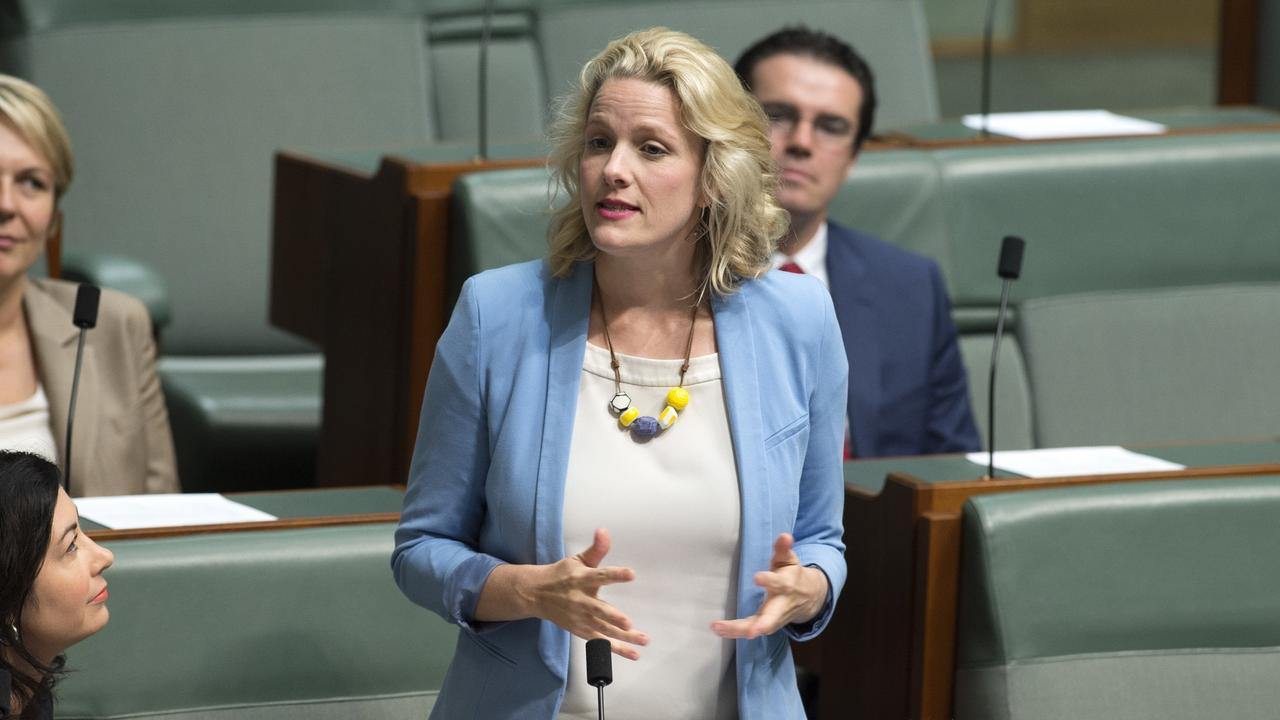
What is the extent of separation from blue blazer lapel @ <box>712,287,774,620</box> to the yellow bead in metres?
0.03

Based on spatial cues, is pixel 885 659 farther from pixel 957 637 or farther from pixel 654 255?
pixel 654 255

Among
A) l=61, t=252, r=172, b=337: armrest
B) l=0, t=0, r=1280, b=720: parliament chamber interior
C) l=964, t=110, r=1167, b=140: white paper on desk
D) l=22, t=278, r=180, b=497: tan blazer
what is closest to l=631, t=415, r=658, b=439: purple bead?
l=0, t=0, r=1280, b=720: parliament chamber interior

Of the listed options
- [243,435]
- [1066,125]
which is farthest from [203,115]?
[1066,125]

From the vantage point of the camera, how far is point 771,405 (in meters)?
1.58

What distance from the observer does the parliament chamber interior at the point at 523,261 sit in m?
1.84

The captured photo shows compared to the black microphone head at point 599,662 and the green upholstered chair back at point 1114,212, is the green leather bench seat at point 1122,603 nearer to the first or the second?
the black microphone head at point 599,662

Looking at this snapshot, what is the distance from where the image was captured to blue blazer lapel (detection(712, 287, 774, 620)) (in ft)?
5.06

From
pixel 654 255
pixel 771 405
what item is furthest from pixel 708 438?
pixel 654 255

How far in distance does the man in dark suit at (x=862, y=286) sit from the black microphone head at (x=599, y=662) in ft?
3.57

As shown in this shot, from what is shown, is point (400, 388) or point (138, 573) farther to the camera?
point (400, 388)

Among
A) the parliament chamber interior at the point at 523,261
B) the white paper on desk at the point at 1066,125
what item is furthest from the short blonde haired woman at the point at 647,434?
the white paper on desk at the point at 1066,125

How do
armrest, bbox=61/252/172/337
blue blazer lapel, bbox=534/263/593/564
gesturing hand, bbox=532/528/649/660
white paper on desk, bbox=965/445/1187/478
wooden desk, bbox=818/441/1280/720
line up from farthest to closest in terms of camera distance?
armrest, bbox=61/252/172/337
white paper on desk, bbox=965/445/1187/478
wooden desk, bbox=818/441/1280/720
blue blazer lapel, bbox=534/263/593/564
gesturing hand, bbox=532/528/649/660

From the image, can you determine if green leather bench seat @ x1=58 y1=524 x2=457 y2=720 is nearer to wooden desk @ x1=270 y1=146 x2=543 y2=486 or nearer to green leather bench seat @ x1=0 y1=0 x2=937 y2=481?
wooden desk @ x1=270 y1=146 x2=543 y2=486

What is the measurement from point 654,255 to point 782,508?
0.79ft
